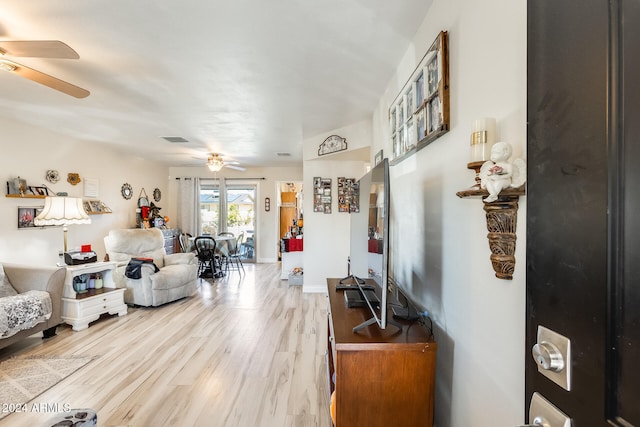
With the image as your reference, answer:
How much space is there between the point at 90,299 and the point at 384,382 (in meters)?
3.64

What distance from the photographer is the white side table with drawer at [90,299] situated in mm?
3416

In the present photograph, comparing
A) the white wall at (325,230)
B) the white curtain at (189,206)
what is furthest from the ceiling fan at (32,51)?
the white curtain at (189,206)

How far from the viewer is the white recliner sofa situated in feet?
13.6

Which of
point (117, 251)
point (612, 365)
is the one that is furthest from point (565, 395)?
point (117, 251)

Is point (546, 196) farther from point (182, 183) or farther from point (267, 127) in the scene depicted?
point (182, 183)

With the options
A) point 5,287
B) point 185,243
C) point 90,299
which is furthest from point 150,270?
point 185,243

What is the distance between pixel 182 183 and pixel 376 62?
6696 mm

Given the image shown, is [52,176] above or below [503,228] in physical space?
above

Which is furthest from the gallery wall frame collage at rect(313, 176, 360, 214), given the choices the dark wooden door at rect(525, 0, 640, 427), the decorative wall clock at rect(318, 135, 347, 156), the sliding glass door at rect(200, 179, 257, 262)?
the dark wooden door at rect(525, 0, 640, 427)

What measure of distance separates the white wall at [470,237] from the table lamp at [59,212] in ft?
12.0

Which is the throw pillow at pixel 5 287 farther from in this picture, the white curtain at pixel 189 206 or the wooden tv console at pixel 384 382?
the white curtain at pixel 189 206

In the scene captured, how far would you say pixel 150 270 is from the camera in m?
4.15

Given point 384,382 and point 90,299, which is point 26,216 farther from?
point 384,382

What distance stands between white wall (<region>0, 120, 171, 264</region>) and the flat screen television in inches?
177
